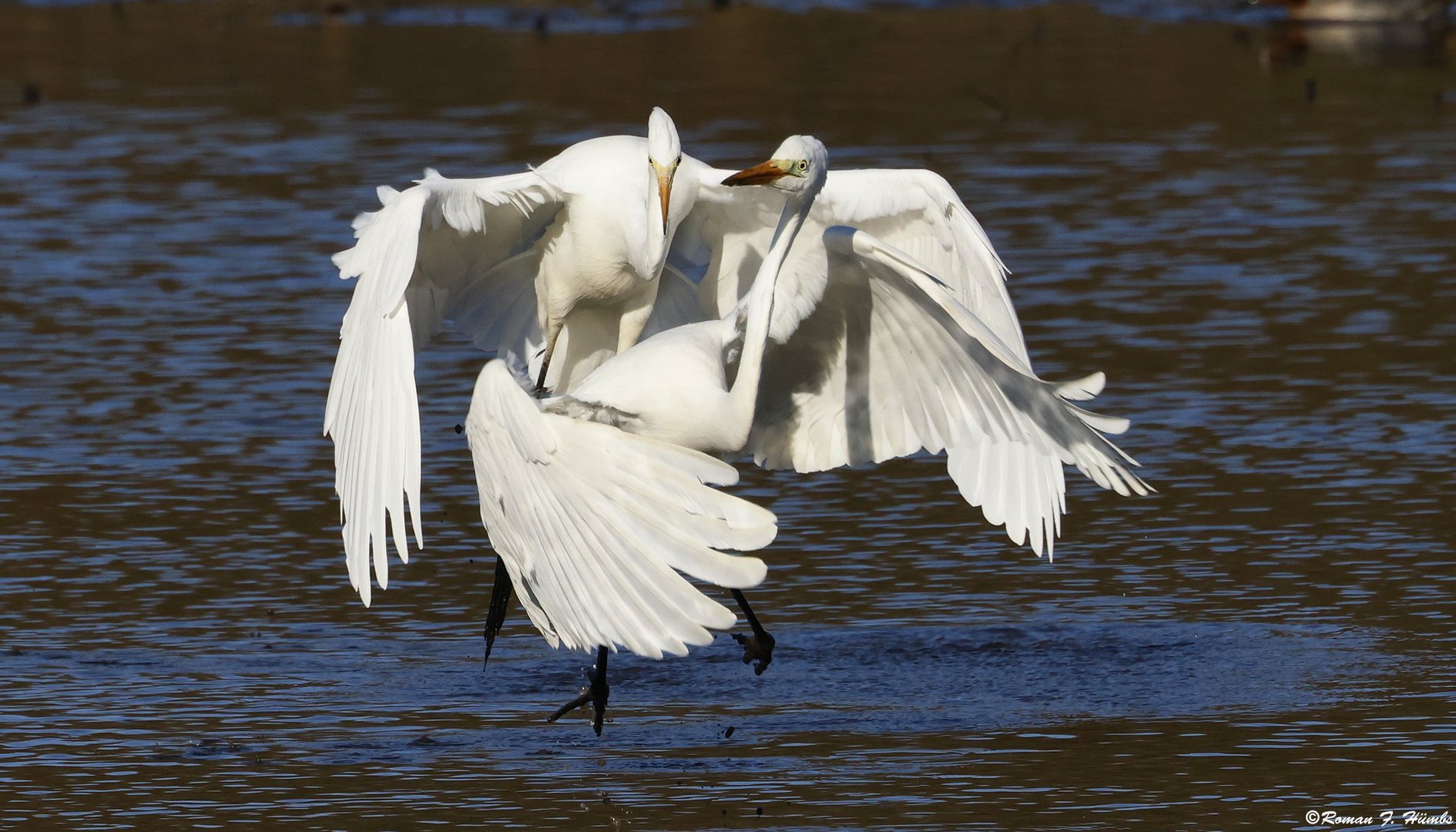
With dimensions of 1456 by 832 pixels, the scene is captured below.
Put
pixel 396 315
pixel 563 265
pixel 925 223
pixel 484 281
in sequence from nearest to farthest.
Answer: pixel 396 315
pixel 925 223
pixel 563 265
pixel 484 281

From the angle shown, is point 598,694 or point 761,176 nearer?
point 761,176

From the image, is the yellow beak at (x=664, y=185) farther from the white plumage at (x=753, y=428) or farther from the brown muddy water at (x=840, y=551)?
the brown muddy water at (x=840, y=551)

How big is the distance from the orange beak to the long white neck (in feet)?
0.44

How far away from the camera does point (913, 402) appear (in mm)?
8516

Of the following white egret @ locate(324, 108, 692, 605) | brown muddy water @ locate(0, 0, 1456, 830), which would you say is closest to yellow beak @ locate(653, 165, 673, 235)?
white egret @ locate(324, 108, 692, 605)

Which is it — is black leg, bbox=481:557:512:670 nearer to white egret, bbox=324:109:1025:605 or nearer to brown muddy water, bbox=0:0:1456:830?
brown muddy water, bbox=0:0:1456:830

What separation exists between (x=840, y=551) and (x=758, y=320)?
83.4 inches

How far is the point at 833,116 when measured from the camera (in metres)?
21.4

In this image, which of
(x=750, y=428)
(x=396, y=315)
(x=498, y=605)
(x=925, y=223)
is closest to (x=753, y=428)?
(x=750, y=428)

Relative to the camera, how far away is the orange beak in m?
7.98

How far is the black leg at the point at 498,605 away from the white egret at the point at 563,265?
17.6 inches

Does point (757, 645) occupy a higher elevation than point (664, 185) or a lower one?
lower

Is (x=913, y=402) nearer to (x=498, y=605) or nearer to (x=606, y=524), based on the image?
(x=498, y=605)

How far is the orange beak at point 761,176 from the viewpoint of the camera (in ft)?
26.2
